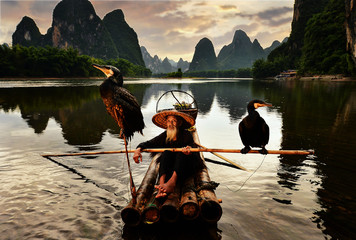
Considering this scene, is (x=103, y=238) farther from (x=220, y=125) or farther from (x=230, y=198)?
(x=220, y=125)

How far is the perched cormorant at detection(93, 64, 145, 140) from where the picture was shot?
9.36 ft

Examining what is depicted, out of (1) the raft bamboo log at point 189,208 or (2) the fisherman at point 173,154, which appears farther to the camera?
(2) the fisherman at point 173,154

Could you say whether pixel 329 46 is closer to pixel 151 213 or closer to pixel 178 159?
pixel 178 159

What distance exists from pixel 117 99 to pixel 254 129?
7.34 feet

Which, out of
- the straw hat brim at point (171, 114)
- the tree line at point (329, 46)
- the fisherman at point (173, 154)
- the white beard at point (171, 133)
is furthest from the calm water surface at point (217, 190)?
the tree line at point (329, 46)

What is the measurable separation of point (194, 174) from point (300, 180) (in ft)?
8.84

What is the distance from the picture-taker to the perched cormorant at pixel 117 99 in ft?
9.36

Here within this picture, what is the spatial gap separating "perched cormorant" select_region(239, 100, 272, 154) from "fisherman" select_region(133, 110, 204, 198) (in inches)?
38.6

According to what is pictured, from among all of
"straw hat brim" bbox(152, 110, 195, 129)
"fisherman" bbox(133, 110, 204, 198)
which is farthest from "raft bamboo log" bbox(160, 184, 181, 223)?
"straw hat brim" bbox(152, 110, 195, 129)

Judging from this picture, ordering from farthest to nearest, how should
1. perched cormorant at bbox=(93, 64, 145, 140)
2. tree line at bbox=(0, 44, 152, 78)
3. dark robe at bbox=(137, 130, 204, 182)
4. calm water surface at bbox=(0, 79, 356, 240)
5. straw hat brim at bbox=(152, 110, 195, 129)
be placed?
tree line at bbox=(0, 44, 152, 78) < straw hat brim at bbox=(152, 110, 195, 129) < dark robe at bbox=(137, 130, 204, 182) < calm water surface at bbox=(0, 79, 356, 240) < perched cormorant at bbox=(93, 64, 145, 140)

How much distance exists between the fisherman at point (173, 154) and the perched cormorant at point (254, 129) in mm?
980

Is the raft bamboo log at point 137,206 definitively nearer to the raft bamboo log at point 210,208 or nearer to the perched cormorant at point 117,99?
the raft bamboo log at point 210,208

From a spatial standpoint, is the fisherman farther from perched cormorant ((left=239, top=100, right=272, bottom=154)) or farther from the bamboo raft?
perched cormorant ((left=239, top=100, right=272, bottom=154))

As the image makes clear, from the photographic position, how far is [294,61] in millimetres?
97312
